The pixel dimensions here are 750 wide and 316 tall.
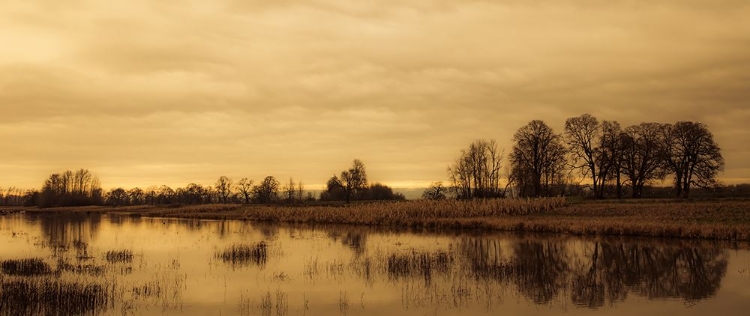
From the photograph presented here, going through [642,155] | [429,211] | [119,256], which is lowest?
[119,256]

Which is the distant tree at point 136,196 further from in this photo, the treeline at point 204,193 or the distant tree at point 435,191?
the distant tree at point 435,191

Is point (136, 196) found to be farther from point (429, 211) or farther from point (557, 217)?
point (557, 217)

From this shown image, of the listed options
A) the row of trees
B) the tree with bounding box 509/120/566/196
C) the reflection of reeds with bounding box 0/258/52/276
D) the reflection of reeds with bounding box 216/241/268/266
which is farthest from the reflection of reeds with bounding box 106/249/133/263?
the row of trees

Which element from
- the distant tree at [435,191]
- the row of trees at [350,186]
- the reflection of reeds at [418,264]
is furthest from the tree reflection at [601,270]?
the row of trees at [350,186]

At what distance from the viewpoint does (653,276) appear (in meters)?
20.3

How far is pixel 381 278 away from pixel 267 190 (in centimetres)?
12426

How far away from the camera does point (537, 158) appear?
3066 inches

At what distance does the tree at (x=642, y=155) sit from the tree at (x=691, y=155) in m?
1.30

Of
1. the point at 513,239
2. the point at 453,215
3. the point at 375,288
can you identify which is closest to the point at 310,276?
the point at 375,288

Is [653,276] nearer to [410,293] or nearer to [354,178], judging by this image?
[410,293]

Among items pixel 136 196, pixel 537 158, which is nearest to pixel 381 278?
pixel 537 158

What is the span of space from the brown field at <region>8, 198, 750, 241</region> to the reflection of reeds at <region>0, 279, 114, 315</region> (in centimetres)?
3177

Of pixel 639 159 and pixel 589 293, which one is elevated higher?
pixel 639 159

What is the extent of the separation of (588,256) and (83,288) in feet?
71.1
